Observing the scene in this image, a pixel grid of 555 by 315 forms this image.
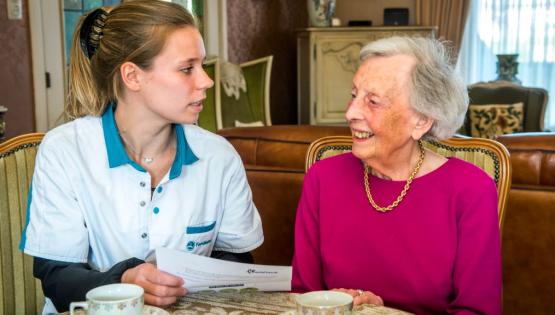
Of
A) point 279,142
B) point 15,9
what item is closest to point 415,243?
point 279,142

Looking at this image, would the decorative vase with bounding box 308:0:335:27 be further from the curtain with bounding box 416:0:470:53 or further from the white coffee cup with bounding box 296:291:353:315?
the white coffee cup with bounding box 296:291:353:315

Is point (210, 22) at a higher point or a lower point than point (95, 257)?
higher

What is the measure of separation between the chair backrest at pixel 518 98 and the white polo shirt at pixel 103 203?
14.5 ft

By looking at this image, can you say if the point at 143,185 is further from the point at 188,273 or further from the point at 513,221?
the point at 513,221

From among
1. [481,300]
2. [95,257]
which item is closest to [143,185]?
[95,257]

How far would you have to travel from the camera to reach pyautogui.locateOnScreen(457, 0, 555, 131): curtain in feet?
24.9

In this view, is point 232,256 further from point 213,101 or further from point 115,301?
point 213,101

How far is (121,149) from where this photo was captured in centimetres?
167

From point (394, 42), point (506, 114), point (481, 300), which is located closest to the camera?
point (481, 300)

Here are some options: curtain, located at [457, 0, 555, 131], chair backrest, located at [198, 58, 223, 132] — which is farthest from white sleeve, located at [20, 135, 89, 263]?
curtain, located at [457, 0, 555, 131]

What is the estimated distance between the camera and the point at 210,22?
6.16m

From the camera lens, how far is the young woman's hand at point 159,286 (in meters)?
1.40

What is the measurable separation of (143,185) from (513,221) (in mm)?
1154

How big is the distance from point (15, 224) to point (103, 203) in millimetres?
281
